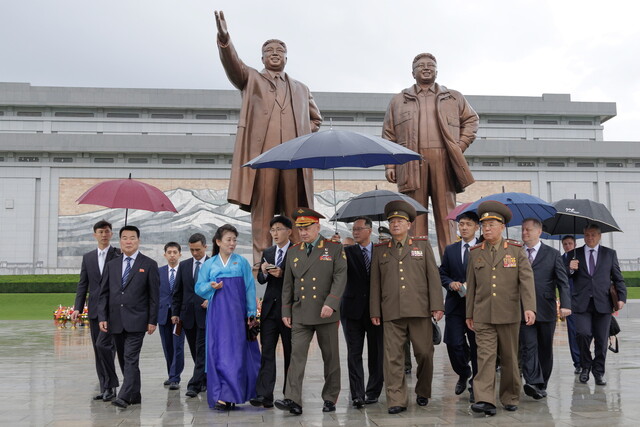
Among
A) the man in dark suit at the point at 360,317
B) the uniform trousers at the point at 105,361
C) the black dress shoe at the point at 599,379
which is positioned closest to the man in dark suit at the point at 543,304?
the black dress shoe at the point at 599,379

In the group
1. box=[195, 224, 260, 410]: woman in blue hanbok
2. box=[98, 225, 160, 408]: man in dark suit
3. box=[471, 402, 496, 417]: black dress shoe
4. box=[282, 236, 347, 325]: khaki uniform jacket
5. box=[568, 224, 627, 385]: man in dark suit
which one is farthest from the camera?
box=[568, 224, 627, 385]: man in dark suit

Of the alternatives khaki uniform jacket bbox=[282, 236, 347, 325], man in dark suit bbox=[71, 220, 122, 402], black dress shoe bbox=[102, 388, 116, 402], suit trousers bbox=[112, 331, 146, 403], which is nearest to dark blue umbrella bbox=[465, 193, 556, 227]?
khaki uniform jacket bbox=[282, 236, 347, 325]

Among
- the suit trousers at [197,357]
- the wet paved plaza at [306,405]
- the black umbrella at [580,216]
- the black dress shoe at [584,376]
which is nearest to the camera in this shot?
the wet paved plaza at [306,405]

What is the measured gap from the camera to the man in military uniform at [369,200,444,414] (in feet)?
15.7

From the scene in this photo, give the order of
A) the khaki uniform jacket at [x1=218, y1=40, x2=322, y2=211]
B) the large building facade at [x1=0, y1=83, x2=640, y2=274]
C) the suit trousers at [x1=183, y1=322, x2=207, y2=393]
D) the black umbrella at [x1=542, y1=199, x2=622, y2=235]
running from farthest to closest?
1. the large building facade at [x1=0, y1=83, x2=640, y2=274]
2. the khaki uniform jacket at [x1=218, y1=40, x2=322, y2=211]
3. the black umbrella at [x1=542, y1=199, x2=622, y2=235]
4. the suit trousers at [x1=183, y1=322, x2=207, y2=393]

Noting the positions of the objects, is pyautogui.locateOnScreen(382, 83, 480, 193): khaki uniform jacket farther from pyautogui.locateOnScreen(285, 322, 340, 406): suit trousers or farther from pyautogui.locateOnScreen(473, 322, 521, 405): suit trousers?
pyautogui.locateOnScreen(285, 322, 340, 406): suit trousers

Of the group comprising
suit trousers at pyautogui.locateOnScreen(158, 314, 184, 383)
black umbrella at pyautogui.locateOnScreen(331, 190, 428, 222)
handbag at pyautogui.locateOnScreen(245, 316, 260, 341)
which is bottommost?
suit trousers at pyautogui.locateOnScreen(158, 314, 184, 383)

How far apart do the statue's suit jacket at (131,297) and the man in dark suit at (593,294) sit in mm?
3866

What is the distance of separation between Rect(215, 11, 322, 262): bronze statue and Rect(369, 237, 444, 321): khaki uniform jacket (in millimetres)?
1871

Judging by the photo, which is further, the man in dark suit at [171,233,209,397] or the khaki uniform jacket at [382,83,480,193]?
the khaki uniform jacket at [382,83,480,193]

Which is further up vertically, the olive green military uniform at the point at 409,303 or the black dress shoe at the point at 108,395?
the olive green military uniform at the point at 409,303

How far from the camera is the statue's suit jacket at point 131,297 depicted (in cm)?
514

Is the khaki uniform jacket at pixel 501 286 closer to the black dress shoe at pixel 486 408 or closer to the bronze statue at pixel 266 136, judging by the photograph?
the black dress shoe at pixel 486 408

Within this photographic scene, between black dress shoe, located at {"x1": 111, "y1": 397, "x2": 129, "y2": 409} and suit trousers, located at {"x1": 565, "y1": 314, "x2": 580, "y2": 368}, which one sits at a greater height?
suit trousers, located at {"x1": 565, "y1": 314, "x2": 580, "y2": 368}
